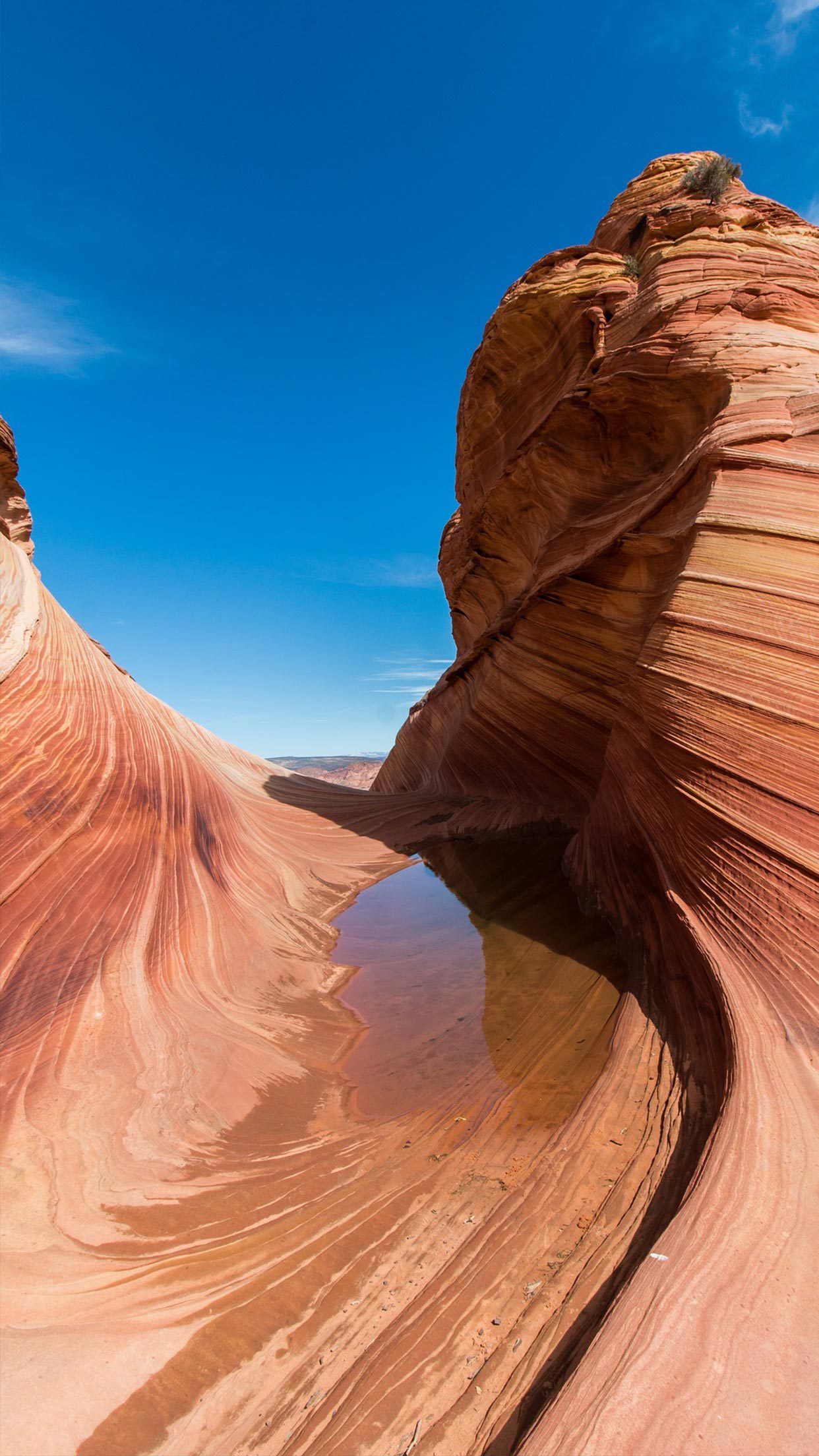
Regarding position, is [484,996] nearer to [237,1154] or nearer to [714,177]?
[237,1154]

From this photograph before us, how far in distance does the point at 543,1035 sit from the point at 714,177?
28.4 ft

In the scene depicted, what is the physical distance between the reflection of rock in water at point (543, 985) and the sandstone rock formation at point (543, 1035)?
6 centimetres

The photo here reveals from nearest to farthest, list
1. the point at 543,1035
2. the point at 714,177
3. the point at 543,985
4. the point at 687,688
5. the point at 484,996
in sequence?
the point at 543,1035
the point at 687,688
the point at 543,985
the point at 484,996
the point at 714,177

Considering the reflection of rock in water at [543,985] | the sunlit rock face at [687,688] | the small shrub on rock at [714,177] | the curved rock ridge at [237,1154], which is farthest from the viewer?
the small shrub on rock at [714,177]

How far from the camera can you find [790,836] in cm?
292

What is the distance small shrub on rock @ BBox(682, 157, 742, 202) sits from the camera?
255 inches

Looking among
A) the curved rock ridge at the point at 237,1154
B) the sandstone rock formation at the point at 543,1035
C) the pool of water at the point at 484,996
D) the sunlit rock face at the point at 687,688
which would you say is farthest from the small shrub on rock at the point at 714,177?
the curved rock ridge at the point at 237,1154

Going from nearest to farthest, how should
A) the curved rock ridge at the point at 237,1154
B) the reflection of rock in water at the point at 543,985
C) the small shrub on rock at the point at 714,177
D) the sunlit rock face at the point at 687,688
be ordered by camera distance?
the sunlit rock face at the point at 687,688 → the curved rock ridge at the point at 237,1154 → the reflection of rock in water at the point at 543,985 → the small shrub on rock at the point at 714,177

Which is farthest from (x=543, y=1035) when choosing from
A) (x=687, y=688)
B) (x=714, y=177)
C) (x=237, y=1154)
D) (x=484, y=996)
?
(x=714, y=177)

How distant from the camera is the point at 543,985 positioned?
3988 millimetres

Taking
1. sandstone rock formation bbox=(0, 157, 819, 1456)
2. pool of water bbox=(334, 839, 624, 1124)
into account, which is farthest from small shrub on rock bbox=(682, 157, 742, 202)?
pool of water bbox=(334, 839, 624, 1124)

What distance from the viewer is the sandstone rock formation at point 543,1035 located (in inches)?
58.2

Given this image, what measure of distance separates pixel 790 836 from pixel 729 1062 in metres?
1.18

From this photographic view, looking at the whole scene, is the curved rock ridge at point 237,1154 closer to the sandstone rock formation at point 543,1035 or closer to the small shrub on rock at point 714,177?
the sandstone rock formation at point 543,1035
